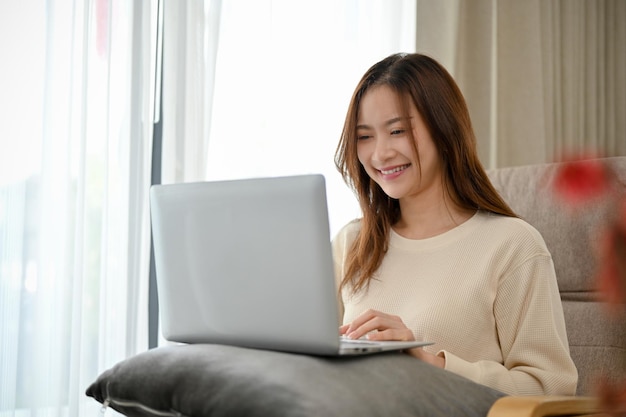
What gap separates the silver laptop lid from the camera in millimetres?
1004

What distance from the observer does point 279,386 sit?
36.8 inches

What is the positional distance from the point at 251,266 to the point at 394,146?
26.6 inches

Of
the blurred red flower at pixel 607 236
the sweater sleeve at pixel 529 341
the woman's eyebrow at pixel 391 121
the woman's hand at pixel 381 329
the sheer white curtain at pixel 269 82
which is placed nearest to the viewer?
the blurred red flower at pixel 607 236

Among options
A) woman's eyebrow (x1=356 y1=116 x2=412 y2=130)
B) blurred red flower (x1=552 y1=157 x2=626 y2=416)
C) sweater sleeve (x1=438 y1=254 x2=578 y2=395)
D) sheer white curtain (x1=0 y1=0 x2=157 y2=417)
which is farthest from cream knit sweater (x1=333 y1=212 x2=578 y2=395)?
blurred red flower (x1=552 y1=157 x2=626 y2=416)

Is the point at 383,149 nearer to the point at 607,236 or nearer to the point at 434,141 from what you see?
the point at 434,141

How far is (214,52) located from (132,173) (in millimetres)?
442

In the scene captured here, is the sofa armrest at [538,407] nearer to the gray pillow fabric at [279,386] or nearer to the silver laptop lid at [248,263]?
the gray pillow fabric at [279,386]

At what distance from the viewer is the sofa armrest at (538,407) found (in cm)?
100

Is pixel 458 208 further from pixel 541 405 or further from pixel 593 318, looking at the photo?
pixel 541 405

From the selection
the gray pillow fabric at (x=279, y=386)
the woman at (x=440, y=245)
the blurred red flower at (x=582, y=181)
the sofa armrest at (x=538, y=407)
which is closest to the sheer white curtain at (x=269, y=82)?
the woman at (x=440, y=245)

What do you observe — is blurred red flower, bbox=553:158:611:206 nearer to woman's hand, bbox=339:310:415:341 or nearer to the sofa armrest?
the sofa armrest

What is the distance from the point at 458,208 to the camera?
67.2 inches

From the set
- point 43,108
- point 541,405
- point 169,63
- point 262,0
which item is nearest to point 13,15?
point 43,108

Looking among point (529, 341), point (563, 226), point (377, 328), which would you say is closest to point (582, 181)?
point (377, 328)
